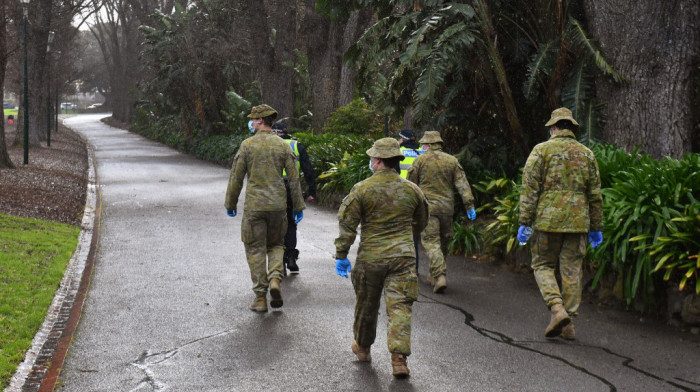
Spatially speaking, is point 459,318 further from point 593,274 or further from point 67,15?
point 67,15

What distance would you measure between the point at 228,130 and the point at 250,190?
26.3 m

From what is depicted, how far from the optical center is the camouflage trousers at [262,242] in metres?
7.76

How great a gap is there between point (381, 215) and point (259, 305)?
8.21 feet

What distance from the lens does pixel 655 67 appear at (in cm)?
1034

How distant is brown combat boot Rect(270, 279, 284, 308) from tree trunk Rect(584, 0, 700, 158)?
5.61 meters

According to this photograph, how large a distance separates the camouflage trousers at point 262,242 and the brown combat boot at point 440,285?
1.87m

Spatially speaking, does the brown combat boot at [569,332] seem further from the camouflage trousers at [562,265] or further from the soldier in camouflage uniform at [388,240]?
the soldier in camouflage uniform at [388,240]

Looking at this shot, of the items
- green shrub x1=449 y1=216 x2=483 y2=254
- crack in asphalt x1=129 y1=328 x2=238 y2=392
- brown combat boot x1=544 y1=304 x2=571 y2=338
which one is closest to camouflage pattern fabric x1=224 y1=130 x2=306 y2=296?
crack in asphalt x1=129 y1=328 x2=238 y2=392

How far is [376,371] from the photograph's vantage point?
5875 mm

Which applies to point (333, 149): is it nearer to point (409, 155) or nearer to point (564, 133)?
point (409, 155)

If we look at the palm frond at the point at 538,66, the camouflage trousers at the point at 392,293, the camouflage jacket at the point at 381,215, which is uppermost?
the palm frond at the point at 538,66

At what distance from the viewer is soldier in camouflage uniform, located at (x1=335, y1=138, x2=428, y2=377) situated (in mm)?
5703

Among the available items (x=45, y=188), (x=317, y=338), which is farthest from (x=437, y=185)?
(x=45, y=188)

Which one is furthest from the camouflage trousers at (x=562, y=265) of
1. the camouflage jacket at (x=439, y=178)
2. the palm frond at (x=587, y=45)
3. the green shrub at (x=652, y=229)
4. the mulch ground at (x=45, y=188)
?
the mulch ground at (x=45, y=188)
